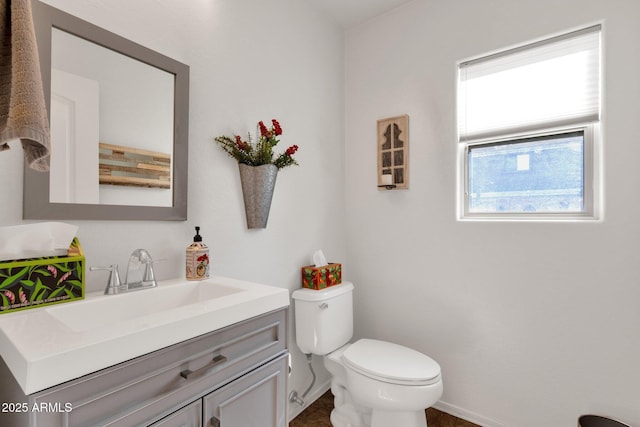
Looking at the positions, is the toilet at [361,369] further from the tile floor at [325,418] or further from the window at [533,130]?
the window at [533,130]

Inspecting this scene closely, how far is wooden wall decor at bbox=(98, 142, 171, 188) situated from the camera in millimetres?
1106

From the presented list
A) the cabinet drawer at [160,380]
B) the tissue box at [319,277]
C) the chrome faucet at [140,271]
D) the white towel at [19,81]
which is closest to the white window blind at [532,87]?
the tissue box at [319,277]

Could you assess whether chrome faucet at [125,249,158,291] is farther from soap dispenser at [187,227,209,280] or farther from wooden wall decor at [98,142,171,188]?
wooden wall decor at [98,142,171,188]

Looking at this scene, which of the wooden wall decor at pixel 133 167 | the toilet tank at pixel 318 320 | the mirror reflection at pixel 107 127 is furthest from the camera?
the toilet tank at pixel 318 320

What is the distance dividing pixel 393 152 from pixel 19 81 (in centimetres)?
182

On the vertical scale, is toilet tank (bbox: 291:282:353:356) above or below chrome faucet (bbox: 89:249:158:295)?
below

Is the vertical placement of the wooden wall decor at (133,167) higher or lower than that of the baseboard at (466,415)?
higher

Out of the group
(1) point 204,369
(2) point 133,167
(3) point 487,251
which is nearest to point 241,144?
(2) point 133,167

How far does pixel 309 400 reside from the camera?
78.6 inches

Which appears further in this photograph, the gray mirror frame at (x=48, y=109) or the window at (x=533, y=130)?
the window at (x=533, y=130)

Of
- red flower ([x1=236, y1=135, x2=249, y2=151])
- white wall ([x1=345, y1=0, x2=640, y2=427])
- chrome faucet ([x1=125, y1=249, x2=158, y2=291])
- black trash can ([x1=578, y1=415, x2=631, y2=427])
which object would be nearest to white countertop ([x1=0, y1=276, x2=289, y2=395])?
chrome faucet ([x1=125, y1=249, x2=158, y2=291])

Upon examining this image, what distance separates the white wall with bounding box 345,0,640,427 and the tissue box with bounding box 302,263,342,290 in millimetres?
390

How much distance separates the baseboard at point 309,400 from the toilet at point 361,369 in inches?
8.5

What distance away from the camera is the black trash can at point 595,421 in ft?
4.73
